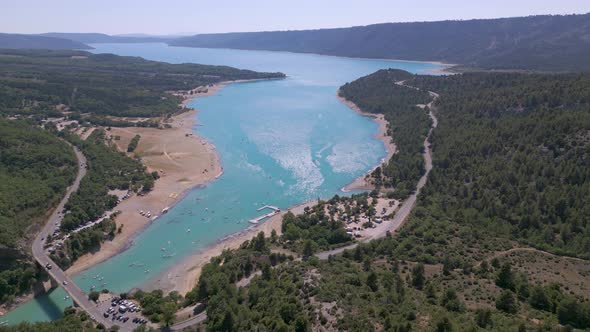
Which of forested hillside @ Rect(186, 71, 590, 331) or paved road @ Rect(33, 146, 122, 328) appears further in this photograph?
paved road @ Rect(33, 146, 122, 328)

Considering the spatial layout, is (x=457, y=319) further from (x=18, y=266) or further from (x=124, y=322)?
(x=18, y=266)

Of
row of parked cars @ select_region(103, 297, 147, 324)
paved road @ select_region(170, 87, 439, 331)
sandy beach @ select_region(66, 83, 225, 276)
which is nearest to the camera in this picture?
paved road @ select_region(170, 87, 439, 331)

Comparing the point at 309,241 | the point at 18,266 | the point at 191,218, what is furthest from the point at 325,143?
the point at 18,266

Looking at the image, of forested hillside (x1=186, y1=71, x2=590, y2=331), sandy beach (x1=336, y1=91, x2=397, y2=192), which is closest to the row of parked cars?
forested hillside (x1=186, y1=71, x2=590, y2=331)

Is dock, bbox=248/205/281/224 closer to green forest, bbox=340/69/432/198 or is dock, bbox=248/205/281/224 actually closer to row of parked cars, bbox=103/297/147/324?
green forest, bbox=340/69/432/198

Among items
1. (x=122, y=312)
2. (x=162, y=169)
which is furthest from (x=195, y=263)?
(x=162, y=169)

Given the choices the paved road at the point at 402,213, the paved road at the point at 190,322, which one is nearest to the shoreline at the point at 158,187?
the paved road at the point at 190,322

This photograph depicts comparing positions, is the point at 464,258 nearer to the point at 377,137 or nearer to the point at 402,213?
the point at 402,213
